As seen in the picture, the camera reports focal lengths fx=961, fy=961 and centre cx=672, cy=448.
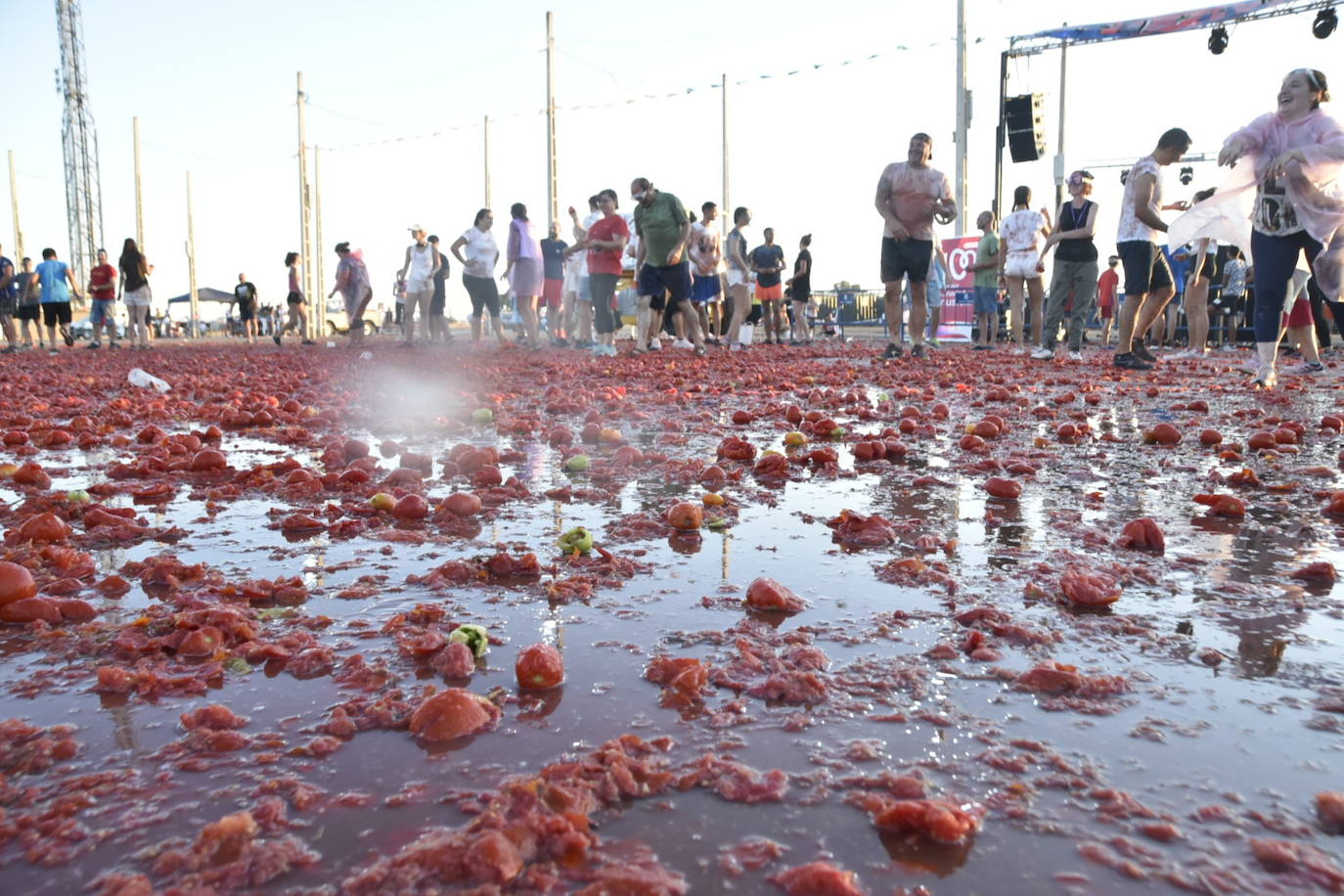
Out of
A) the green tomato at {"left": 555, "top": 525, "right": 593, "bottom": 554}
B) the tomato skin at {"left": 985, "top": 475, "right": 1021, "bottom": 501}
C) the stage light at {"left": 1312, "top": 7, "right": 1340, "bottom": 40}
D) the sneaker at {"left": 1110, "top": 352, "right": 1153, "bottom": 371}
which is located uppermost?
the stage light at {"left": 1312, "top": 7, "right": 1340, "bottom": 40}

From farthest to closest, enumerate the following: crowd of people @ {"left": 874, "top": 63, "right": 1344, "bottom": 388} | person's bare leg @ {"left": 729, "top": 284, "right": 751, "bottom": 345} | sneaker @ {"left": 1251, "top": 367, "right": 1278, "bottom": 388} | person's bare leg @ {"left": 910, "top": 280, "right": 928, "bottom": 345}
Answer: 1. person's bare leg @ {"left": 729, "top": 284, "right": 751, "bottom": 345}
2. person's bare leg @ {"left": 910, "top": 280, "right": 928, "bottom": 345}
3. sneaker @ {"left": 1251, "top": 367, "right": 1278, "bottom": 388}
4. crowd of people @ {"left": 874, "top": 63, "right": 1344, "bottom": 388}

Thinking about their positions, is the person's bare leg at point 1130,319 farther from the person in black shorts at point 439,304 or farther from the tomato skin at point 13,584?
the person in black shorts at point 439,304

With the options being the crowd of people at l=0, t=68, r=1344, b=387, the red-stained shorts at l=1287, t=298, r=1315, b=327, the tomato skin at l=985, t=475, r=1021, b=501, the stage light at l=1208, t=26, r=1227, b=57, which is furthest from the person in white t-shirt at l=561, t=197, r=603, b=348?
the stage light at l=1208, t=26, r=1227, b=57

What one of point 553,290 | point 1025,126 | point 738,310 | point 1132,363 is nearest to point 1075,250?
point 1132,363

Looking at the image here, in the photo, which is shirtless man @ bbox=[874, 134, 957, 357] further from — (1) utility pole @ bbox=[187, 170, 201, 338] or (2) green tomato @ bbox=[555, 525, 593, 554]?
(1) utility pole @ bbox=[187, 170, 201, 338]

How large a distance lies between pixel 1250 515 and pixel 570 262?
1361 cm

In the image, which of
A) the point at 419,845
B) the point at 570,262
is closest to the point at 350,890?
the point at 419,845

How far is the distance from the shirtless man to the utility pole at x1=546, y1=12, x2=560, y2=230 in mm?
22373

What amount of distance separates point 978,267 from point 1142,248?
223 inches

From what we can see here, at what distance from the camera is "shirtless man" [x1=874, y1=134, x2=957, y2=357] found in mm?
9516

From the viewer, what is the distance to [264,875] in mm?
1246

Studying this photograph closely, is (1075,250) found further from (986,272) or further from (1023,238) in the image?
(986,272)

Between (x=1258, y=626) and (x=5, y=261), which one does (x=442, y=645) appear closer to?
(x=1258, y=626)

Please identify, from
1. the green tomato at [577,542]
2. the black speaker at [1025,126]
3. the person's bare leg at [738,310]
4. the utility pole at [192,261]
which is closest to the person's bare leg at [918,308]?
the person's bare leg at [738,310]
